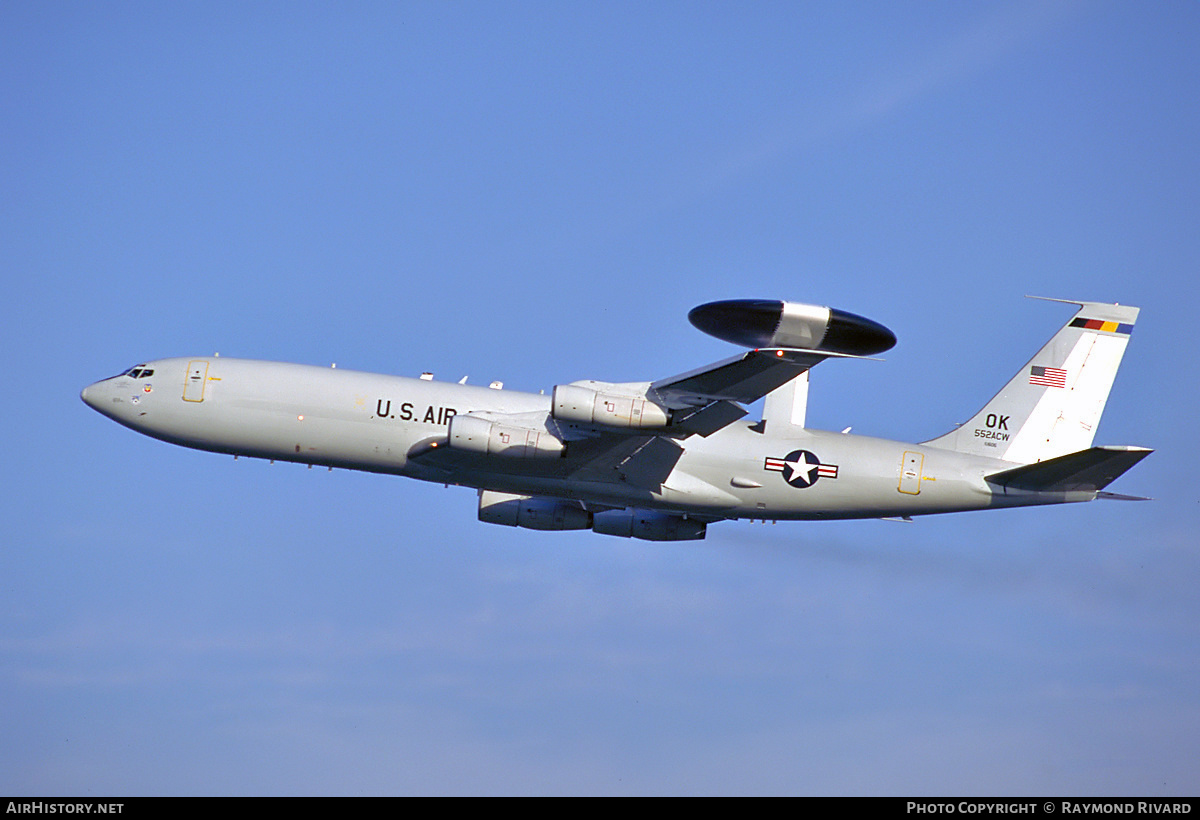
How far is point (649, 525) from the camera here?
150 feet

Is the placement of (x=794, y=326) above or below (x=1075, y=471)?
above

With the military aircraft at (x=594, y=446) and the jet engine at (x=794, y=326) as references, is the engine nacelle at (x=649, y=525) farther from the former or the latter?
the jet engine at (x=794, y=326)

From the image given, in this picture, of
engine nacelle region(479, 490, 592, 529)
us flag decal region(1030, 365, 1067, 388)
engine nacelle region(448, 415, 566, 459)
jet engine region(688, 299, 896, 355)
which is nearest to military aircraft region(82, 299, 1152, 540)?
engine nacelle region(448, 415, 566, 459)

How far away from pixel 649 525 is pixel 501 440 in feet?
27.4

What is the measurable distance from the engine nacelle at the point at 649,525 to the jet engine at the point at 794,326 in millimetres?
11669

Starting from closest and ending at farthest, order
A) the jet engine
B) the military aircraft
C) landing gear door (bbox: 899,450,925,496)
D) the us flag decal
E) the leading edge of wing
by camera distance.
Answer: the jet engine, the leading edge of wing, the military aircraft, landing gear door (bbox: 899,450,925,496), the us flag decal

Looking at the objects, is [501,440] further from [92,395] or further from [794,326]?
[92,395]

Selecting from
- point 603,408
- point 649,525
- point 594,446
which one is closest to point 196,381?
point 594,446

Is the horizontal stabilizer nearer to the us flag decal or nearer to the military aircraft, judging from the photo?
the military aircraft

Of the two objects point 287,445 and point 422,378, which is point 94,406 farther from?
point 422,378

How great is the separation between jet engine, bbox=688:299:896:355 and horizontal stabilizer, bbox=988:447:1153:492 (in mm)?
8813

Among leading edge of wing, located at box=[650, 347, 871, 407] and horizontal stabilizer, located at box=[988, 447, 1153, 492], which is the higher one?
leading edge of wing, located at box=[650, 347, 871, 407]

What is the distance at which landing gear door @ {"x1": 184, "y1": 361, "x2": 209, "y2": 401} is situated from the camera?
42094mm

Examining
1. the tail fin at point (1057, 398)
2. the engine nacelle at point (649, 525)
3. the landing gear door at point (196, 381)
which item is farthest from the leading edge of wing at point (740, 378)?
the landing gear door at point (196, 381)
